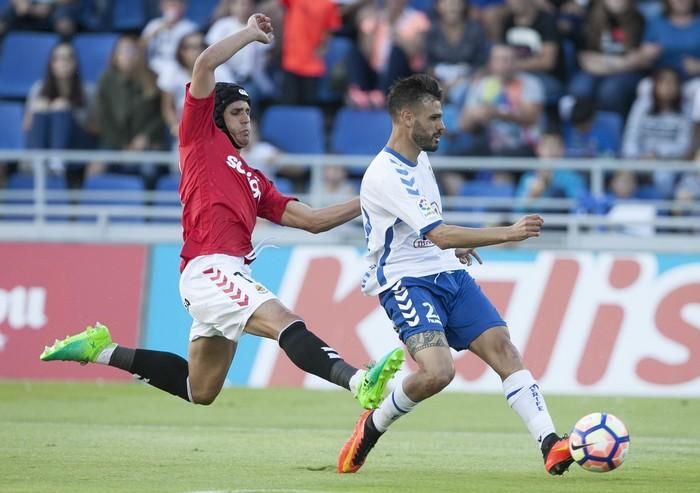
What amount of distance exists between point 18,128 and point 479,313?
12562mm

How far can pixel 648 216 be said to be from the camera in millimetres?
18250

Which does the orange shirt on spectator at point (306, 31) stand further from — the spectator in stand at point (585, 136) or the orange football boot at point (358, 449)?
the orange football boot at point (358, 449)

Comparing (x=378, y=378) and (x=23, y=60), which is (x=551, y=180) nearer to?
(x=23, y=60)

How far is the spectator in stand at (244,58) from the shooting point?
2011 cm

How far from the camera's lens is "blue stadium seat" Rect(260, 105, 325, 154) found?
20.4 m

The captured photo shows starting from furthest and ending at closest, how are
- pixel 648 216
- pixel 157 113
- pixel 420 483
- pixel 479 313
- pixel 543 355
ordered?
pixel 157 113
pixel 648 216
pixel 543 355
pixel 479 313
pixel 420 483

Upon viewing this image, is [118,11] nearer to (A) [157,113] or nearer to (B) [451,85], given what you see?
(A) [157,113]

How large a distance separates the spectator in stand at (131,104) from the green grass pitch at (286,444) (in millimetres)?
4068

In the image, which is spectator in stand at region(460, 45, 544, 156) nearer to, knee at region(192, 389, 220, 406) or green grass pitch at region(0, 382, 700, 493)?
green grass pitch at region(0, 382, 700, 493)

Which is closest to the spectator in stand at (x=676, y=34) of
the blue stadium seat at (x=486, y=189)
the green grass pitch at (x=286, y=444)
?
the blue stadium seat at (x=486, y=189)

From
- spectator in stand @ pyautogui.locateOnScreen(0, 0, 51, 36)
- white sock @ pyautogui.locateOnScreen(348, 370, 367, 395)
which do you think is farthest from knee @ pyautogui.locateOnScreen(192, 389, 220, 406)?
spectator in stand @ pyautogui.locateOnScreen(0, 0, 51, 36)

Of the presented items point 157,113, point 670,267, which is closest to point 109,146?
point 157,113

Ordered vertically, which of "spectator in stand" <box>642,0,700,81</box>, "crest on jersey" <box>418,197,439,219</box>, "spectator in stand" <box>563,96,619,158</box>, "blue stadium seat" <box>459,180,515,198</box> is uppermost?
"crest on jersey" <box>418,197,439,219</box>

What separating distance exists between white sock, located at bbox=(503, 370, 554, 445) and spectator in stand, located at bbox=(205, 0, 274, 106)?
427 inches
